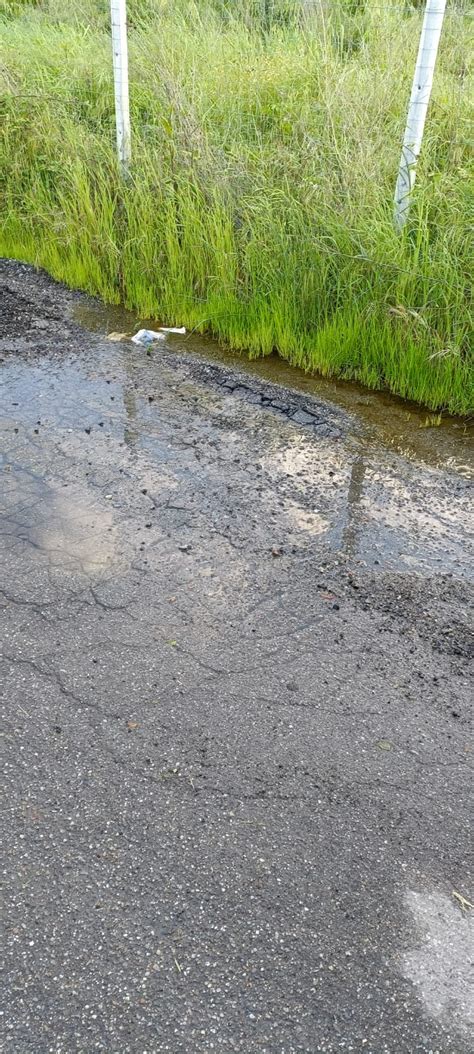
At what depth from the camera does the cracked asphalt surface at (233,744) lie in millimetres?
1828

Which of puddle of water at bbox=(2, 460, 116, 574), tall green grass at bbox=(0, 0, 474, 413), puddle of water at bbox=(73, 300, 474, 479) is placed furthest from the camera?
tall green grass at bbox=(0, 0, 474, 413)

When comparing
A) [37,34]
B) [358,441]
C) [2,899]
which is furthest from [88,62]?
[2,899]

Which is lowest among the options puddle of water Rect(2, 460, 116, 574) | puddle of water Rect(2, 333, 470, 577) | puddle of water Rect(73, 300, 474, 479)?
puddle of water Rect(2, 460, 116, 574)

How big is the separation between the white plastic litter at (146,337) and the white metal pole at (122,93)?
61.6 inches

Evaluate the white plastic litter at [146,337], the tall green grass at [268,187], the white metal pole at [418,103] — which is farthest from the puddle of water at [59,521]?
the white metal pole at [418,103]

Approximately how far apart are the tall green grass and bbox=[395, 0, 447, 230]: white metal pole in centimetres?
9

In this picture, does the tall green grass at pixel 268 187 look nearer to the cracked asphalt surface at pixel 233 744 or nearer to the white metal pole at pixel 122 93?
the white metal pole at pixel 122 93

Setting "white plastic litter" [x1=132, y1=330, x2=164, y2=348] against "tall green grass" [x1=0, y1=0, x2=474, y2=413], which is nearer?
"tall green grass" [x1=0, y1=0, x2=474, y2=413]

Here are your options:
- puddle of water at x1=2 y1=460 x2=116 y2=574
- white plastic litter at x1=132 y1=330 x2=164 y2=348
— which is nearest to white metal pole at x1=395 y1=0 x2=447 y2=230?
white plastic litter at x1=132 y1=330 x2=164 y2=348

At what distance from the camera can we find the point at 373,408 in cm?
461

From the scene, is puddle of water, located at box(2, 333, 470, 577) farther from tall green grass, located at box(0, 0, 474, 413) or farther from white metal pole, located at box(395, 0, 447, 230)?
white metal pole, located at box(395, 0, 447, 230)

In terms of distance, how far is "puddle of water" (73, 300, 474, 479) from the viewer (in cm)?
421

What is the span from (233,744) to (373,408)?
270 centimetres

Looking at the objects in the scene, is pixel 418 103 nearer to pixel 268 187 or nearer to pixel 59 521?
pixel 268 187
